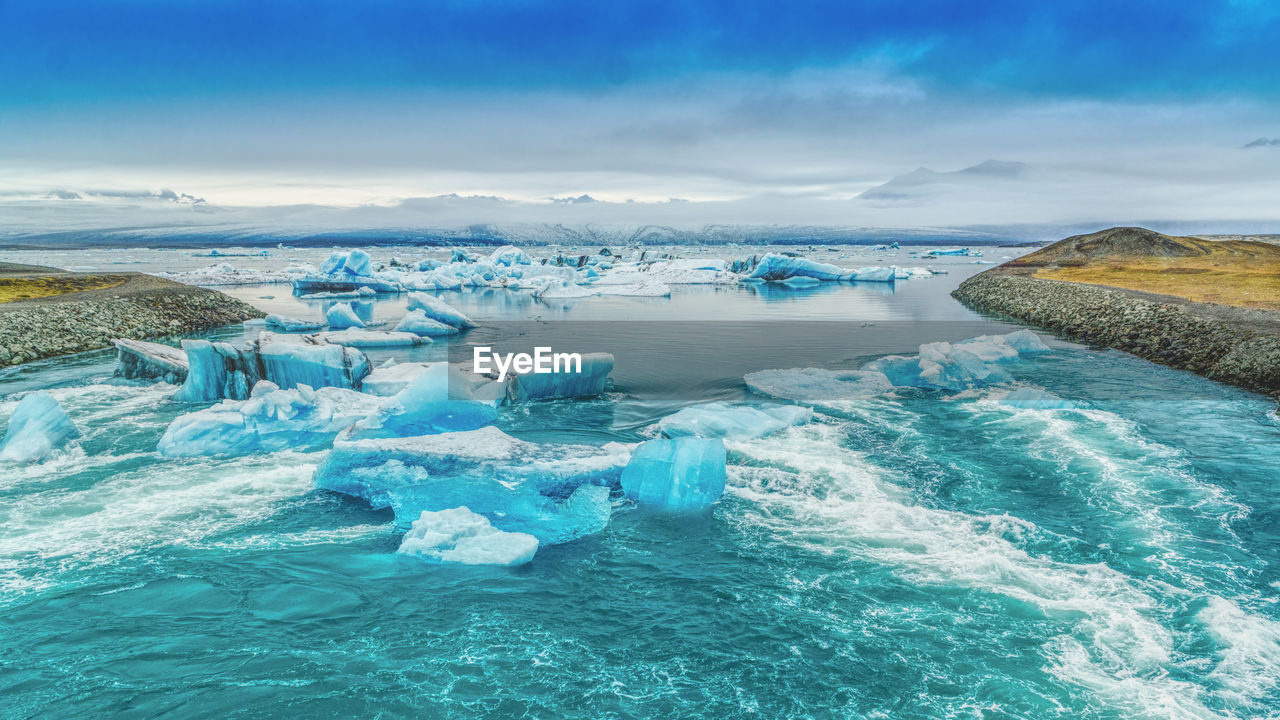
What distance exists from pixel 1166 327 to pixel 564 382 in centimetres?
1796

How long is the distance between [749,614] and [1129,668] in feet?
10.2

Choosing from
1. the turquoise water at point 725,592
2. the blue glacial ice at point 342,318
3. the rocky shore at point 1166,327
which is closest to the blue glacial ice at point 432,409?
the turquoise water at point 725,592

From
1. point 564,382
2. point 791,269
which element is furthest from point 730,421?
point 791,269

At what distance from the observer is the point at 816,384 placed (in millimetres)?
16047

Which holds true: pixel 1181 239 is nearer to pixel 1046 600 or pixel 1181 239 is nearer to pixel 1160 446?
pixel 1160 446

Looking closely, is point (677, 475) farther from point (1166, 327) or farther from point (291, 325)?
point (291, 325)

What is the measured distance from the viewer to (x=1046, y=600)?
688cm

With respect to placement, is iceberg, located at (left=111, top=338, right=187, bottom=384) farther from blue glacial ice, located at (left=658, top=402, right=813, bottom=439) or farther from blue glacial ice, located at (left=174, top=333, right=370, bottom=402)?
blue glacial ice, located at (left=658, top=402, right=813, bottom=439)

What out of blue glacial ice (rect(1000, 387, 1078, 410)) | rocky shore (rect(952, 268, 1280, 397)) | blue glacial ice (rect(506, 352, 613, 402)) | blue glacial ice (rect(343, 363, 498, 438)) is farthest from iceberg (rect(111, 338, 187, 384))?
rocky shore (rect(952, 268, 1280, 397))

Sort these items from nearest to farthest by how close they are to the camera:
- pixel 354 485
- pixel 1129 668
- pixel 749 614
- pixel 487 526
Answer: pixel 1129 668, pixel 749 614, pixel 487 526, pixel 354 485

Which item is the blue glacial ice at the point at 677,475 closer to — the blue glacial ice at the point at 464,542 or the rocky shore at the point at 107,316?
the blue glacial ice at the point at 464,542

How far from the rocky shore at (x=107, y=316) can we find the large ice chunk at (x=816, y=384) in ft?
64.0

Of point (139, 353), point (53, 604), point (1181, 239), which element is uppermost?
point (1181, 239)

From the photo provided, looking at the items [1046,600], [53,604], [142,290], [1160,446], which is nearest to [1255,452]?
[1160,446]
